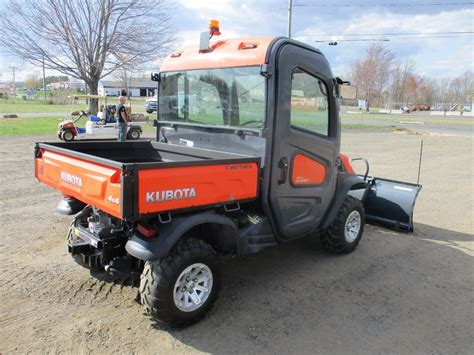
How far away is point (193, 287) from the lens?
336 centimetres

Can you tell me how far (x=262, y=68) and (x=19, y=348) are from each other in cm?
292

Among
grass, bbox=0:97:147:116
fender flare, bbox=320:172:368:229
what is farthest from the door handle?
grass, bbox=0:97:147:116

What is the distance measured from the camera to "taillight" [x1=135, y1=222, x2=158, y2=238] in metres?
3.09

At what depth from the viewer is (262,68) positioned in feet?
12.0

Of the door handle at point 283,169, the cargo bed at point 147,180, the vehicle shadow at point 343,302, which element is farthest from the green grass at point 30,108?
the door handle at point 283,169

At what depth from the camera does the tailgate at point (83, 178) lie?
292cm

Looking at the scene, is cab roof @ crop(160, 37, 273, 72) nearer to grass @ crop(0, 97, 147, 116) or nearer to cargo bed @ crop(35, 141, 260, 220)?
cargo bed @ crop(35, 141, 260, 220)

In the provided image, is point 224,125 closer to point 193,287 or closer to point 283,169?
point 283,169

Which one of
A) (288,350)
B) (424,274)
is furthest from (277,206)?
(424,274)

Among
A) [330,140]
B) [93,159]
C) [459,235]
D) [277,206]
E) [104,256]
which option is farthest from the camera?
[459,235]

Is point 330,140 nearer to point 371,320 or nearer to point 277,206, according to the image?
point 277,206

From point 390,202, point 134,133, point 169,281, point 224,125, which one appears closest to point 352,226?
point 390,202

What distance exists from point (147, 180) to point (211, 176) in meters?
0.56

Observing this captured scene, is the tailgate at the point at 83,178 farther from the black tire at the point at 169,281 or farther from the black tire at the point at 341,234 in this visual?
the black tire at the point at 341,234
